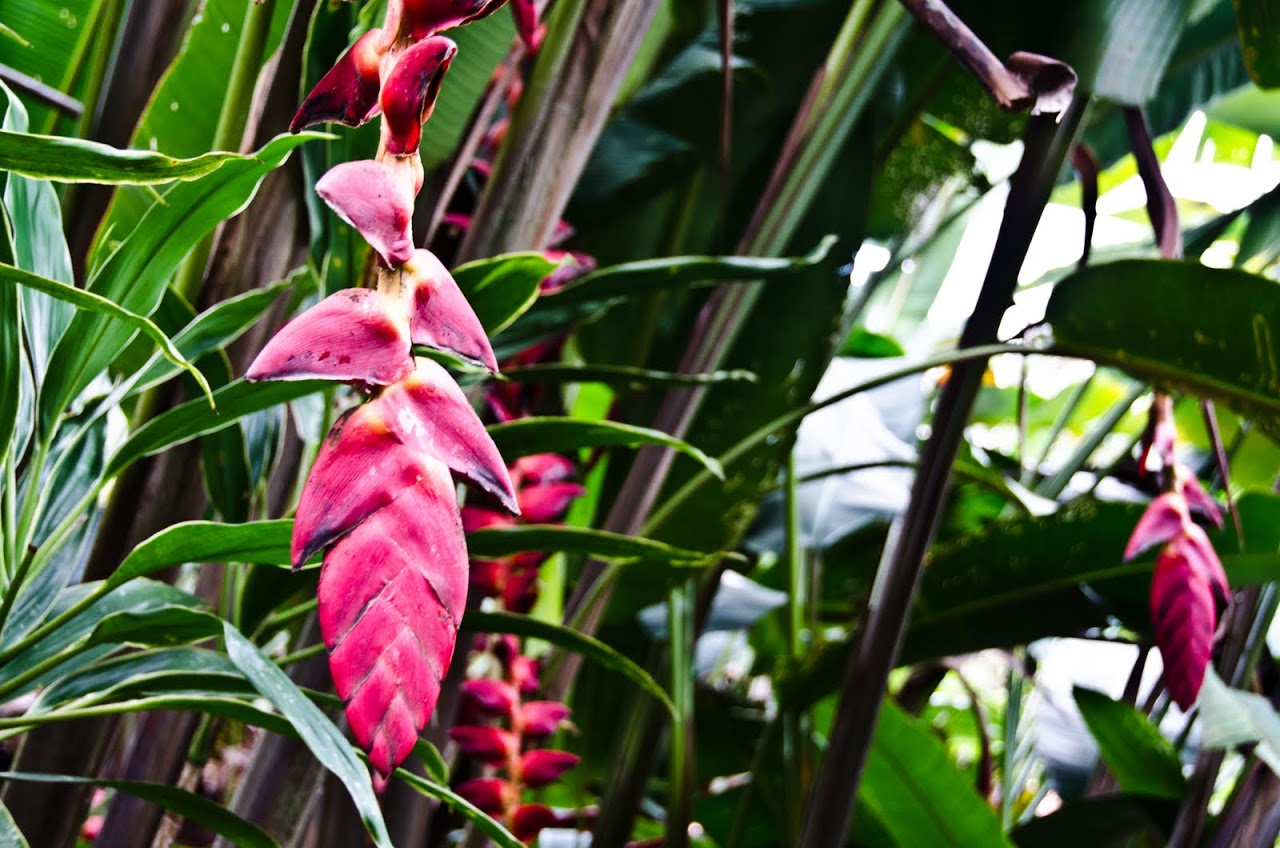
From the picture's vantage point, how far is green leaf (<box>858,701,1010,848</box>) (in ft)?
2.43

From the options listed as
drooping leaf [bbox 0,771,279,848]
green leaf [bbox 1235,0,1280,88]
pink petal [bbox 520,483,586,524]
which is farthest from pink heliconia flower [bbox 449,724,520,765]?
green leaf [bbox 1235,0,1280,88]

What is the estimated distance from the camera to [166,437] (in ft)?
1.10

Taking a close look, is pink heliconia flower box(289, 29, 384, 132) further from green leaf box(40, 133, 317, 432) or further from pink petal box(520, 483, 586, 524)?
pink petal box(520, 483, 586, 524)

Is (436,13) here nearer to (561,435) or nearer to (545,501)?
(561,435)

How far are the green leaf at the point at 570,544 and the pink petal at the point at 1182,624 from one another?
7.2 inches

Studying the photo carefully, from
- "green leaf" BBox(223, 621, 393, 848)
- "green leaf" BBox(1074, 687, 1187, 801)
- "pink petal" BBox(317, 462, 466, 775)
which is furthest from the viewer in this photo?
"green leaf" BBox(1074, 687, 1187, 801)

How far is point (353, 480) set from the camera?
0.16 metres

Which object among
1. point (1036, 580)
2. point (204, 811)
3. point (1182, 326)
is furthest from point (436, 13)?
point (1036, 580)

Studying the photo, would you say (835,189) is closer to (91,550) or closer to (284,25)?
(284,25)

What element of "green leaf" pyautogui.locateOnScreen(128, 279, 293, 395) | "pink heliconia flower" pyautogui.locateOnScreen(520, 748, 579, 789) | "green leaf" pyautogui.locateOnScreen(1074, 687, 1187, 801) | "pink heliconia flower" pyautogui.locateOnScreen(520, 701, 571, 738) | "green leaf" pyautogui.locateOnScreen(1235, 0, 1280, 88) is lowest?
"pink heliconia flower" pyautogui.locateOnScreen(520, 748, 579, 789)

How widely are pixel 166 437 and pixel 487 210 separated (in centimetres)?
18

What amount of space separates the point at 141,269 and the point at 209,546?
0.30ft

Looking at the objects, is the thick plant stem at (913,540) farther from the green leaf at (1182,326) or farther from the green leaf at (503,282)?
the green leaf at (503,282)

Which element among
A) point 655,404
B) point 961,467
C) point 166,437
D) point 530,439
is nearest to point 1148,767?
point 961,467
